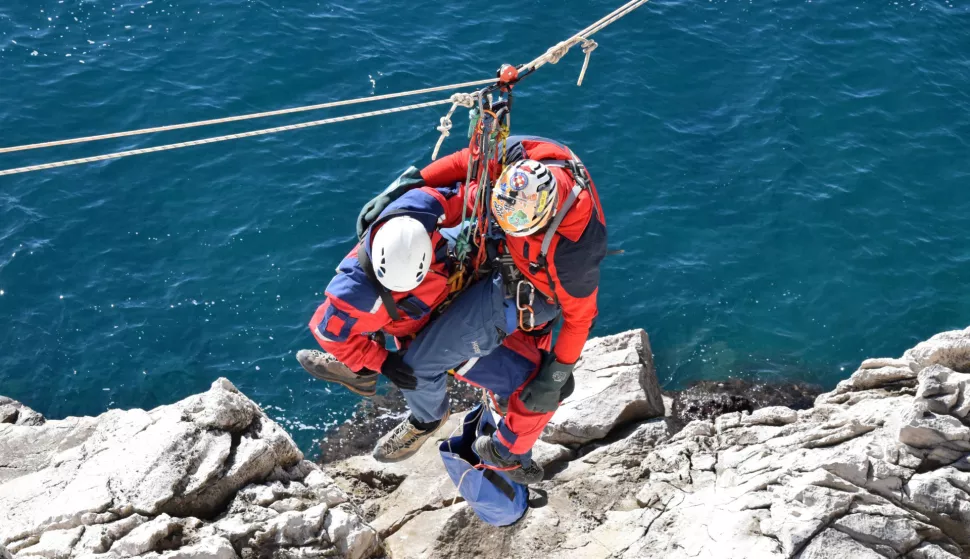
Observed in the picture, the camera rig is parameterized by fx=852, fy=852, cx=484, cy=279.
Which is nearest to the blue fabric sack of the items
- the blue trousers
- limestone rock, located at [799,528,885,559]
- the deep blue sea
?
the blue trousers

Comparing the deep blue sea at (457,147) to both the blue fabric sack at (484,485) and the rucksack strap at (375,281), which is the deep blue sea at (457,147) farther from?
the rucksack strap at (375,281)

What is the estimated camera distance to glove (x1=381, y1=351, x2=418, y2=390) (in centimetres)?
770

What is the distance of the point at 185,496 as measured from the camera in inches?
302

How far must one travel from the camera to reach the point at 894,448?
7.57m

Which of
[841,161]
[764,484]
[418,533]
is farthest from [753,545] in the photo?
→ [841,161]

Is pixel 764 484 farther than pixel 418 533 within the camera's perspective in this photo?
No

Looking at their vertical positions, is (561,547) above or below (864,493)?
below

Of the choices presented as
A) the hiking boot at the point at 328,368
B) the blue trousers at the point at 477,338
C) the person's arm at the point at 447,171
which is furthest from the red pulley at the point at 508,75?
the hiking boot at the point at 328,368

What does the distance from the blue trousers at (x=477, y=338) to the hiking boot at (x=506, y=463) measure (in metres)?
0.74

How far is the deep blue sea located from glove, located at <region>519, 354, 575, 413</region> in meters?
4.71

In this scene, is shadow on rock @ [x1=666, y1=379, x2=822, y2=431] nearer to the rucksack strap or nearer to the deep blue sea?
the deep blue sea

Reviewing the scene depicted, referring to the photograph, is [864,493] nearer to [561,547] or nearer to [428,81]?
[561,547]

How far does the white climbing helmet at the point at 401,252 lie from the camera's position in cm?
655

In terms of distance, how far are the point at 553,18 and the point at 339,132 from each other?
4890 mm
